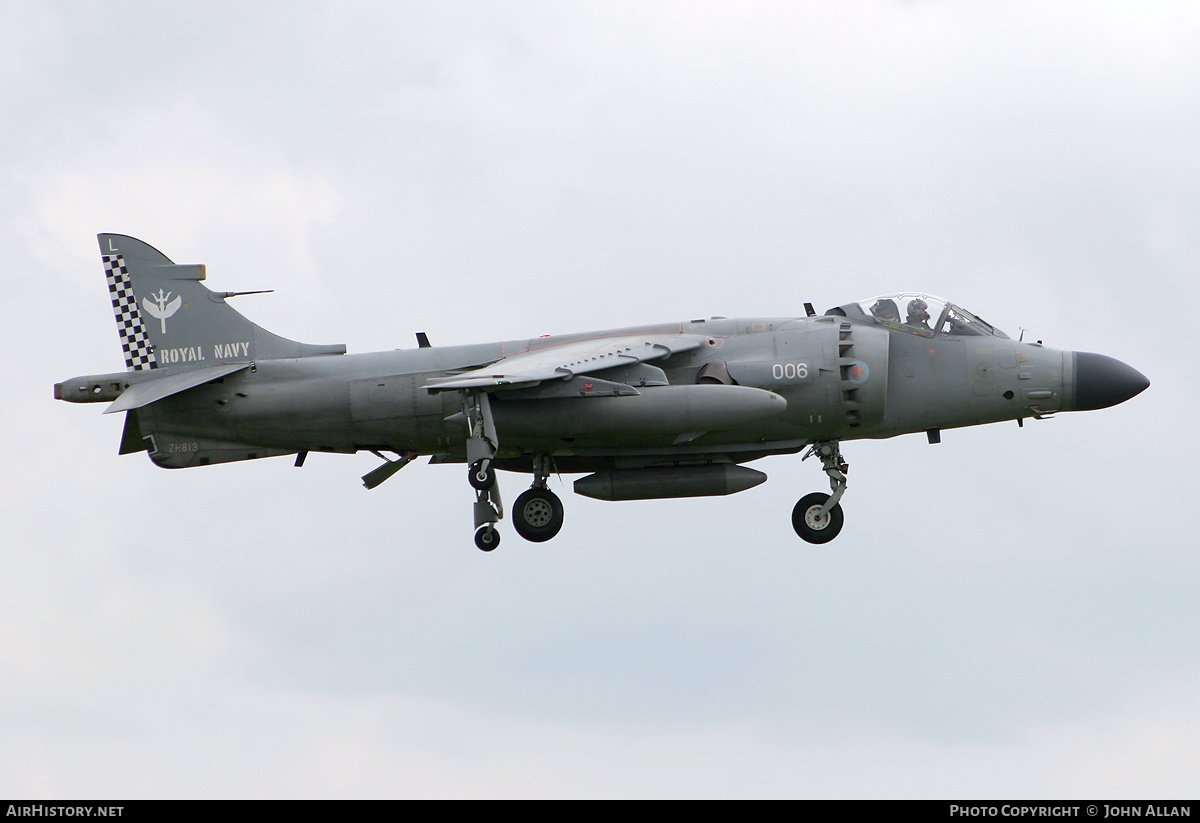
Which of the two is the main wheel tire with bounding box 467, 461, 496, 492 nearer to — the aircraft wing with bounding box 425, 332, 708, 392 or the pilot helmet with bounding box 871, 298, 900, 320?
the aircraft wing with bounding box 425, 332, 708, 392

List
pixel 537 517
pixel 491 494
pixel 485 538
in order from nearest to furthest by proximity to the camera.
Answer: pixel 491 494
pixel 485 538
pixel 537 517

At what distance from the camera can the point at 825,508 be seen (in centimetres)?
2614

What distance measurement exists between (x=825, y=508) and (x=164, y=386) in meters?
9.67

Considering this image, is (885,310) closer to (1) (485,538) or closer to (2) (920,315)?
(2) (920,315)

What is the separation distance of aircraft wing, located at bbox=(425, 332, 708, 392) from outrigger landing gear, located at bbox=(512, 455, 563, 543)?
1627 millimetres

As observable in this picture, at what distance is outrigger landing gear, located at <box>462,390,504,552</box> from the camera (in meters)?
23.6

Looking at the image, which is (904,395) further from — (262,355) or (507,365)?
(262,355)

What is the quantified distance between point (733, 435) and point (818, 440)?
1390mm

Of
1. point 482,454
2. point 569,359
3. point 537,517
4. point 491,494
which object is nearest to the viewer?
point 482,454

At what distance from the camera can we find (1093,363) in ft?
85.6

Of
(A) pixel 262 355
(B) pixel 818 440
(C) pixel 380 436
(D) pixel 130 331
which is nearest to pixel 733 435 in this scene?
(B) pixel 818 440

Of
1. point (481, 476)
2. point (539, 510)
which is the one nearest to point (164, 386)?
point (481, 476)

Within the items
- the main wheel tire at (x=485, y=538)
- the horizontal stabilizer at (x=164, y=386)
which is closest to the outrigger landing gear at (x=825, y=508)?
the main wheel tire at (x=485, y=538)

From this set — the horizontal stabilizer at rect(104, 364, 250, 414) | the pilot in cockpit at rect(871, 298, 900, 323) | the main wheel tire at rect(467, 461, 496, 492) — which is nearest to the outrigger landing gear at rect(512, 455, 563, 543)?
the main wheel tire at rect(467, 461, 496, 492)
